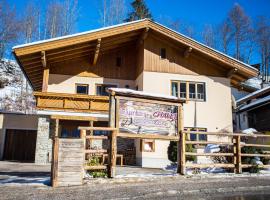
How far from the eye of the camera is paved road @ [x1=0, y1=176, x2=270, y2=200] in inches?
292

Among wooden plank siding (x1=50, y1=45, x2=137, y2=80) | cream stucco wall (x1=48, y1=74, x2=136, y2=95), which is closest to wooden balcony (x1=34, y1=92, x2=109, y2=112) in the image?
cream stucco wall (x1=48, y1=74, x2=136, y2=95)

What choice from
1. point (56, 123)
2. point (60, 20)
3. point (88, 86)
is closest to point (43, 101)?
point (56, 123)

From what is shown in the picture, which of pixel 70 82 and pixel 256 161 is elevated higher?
pixel 70 82

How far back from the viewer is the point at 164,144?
1827 centimetres

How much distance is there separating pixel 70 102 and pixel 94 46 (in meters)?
4.01

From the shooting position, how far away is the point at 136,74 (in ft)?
69.5

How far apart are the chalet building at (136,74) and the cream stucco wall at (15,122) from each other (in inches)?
115

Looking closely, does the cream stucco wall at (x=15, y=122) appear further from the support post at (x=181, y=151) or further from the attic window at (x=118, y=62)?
the support post at (x=181, y=151)

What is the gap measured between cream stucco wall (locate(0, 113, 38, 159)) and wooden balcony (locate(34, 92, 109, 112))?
16.3 feet

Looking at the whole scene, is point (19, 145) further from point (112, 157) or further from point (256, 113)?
point (256, 113)

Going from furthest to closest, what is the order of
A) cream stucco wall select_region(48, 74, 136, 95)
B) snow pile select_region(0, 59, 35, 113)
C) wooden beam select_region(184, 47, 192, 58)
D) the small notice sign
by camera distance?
snow pile select_region(0, 59, 35, 113)
wooden beam select_region(184, 47, 192, 58)
cream stucco wall select_region(48, 74, 136, 95)
the small notice sign

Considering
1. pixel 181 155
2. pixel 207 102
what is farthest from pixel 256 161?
pixel 207 102

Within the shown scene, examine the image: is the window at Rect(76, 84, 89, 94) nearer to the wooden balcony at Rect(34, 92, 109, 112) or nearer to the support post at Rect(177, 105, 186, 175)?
the wooden balcony at Rect(34, 92, 109, 112)

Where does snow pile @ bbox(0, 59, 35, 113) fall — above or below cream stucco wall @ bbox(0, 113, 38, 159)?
above
